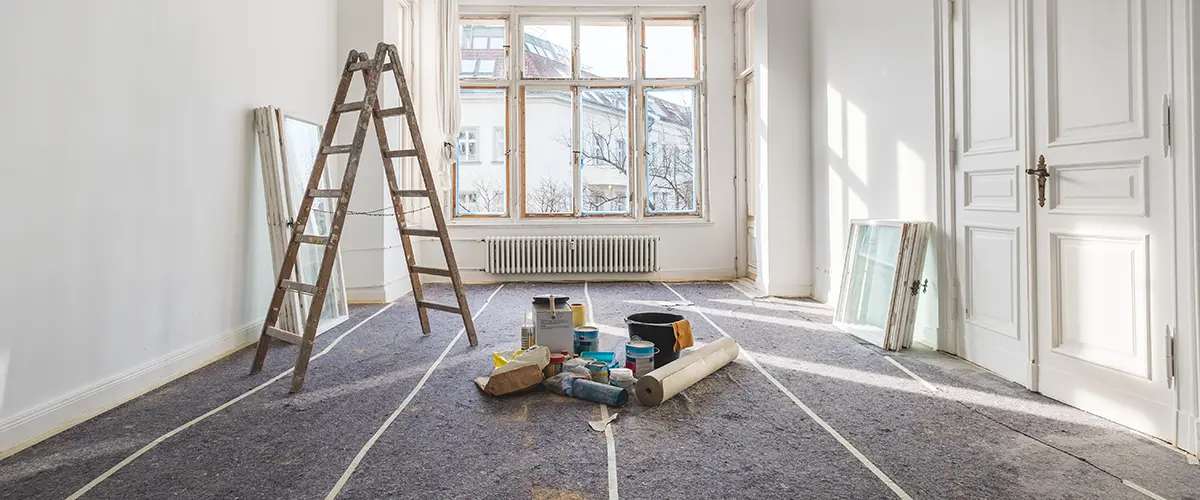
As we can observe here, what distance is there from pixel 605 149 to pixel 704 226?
54.9 inches

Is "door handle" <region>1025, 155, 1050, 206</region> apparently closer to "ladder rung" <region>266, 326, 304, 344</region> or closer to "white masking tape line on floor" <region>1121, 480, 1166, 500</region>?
"white masking tape line on floor" <region>1121, 480, 1166, 500</region>

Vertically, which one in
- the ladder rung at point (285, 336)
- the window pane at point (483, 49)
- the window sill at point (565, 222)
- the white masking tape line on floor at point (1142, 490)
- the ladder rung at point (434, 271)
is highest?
the window pane at point (483, 49)

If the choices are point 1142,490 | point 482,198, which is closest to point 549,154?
point 482,198

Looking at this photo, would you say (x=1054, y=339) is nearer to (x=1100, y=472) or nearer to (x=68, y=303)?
(x=1100, y=472)

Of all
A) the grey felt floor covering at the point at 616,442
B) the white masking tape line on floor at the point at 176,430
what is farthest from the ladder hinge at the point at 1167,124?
the white masking tape line on floor at the point at 176,430

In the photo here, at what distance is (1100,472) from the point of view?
1800 millimetres

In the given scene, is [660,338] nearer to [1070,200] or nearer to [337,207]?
[337,207]

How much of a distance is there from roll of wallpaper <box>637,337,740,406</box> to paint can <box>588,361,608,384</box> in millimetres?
191

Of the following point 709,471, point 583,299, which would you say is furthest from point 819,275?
point 709,471

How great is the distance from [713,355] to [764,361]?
39cm

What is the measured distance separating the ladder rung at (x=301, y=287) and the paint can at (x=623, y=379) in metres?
1.39

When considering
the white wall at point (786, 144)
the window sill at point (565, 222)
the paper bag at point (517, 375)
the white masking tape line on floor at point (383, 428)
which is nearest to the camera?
the white masking tape line on floor at point (383, 428)

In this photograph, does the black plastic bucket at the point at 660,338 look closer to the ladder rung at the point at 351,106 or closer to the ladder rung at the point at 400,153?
the ladder rung at the point at 400,153

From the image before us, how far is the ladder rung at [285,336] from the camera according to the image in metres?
2.75
